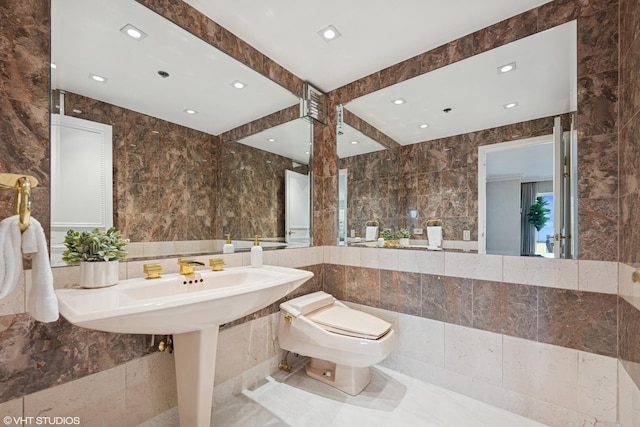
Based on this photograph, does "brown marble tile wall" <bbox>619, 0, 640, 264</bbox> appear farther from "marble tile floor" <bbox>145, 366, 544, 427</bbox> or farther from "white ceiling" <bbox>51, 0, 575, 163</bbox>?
"marble tile floor" <bbox>145, 366, 544, 427</bbox>

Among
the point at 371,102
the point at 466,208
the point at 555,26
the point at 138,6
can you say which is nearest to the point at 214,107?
the point at 138,6

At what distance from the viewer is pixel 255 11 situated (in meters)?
1.59

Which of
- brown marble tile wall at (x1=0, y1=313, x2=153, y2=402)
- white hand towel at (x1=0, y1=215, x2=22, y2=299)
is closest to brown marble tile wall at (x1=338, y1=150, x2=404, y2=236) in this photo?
brown marble tile wall at (x1=0, y1=313, x2=153, y2=402)

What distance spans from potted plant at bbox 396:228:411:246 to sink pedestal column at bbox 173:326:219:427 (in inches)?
55.3

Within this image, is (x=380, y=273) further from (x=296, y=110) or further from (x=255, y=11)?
(x=255, y=11)

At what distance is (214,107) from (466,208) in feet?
5.84

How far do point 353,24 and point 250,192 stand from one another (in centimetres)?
128

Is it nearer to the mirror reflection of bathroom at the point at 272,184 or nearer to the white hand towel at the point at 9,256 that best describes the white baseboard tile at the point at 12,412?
the white hand towel at the point at 9,256

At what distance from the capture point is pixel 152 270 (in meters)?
1.34

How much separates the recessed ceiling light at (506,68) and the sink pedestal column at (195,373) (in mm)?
2177

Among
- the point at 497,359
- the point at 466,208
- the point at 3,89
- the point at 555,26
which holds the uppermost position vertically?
the point at 555,26

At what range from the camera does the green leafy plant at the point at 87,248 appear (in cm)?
114

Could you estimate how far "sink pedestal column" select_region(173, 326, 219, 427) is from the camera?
127cm

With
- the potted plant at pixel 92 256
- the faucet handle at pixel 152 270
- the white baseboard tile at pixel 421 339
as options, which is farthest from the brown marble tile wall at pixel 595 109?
the potted plant at pixel 92 256
